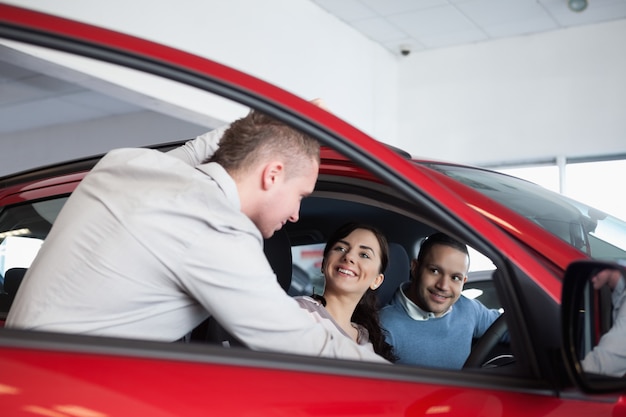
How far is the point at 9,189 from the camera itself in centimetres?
255

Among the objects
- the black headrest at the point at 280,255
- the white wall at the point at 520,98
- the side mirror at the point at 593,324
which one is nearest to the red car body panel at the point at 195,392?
the side mirror at the point at 593,324

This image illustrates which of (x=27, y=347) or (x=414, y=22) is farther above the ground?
(x=414, y=22)

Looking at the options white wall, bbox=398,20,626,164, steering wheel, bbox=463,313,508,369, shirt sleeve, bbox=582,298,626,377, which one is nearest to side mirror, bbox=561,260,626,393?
shirt sleeve, bbox=582,298,626,377

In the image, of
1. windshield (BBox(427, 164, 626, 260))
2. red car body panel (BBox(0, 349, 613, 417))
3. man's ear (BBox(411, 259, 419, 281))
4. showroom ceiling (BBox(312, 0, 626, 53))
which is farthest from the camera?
showroom ceiling (BBox(312, 0, 626, 53))

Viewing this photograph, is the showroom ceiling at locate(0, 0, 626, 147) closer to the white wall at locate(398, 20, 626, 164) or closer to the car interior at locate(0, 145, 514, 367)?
the white wall at locate(398, 20, 626, 164)

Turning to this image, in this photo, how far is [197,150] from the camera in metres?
1.94

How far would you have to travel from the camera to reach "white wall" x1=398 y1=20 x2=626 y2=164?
8250mm

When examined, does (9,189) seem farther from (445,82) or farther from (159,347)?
(445,82)

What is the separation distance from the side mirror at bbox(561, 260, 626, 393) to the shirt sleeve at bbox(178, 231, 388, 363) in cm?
27

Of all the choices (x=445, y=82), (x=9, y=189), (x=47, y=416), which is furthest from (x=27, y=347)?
(x=445, y=82)

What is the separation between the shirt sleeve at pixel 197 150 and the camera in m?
1.89

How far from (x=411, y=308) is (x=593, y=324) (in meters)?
1.14

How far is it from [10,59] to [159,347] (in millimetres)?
4777

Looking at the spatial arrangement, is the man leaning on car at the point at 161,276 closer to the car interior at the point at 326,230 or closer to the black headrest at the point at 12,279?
the car interior at the point at 326,230
